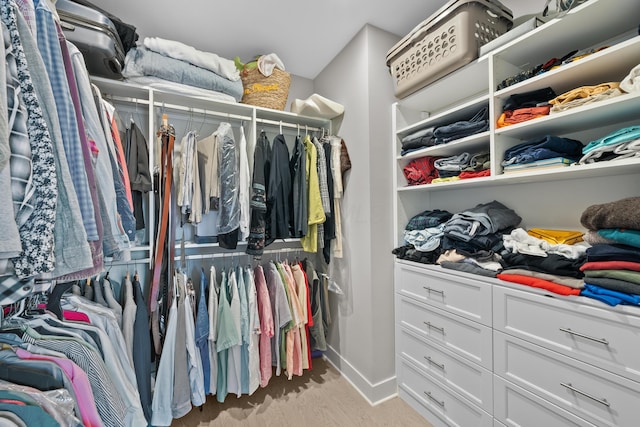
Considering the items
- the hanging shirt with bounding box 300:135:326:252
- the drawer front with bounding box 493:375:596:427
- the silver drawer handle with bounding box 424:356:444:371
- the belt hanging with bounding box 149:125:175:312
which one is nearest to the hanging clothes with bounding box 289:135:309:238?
the hanging shirt with bounding box 300:135:326:252

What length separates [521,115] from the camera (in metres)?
1.18

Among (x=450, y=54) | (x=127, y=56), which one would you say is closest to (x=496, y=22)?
(x=450, y=54)

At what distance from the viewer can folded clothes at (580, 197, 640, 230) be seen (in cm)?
86

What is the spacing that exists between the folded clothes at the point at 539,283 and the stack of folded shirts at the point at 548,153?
48 centimetres

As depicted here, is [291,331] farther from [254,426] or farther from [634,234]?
[634,234]

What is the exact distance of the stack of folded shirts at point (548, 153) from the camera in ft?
3.60

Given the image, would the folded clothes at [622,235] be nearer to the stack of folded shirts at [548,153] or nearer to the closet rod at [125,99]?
the stack of folded shirts at [548,153]

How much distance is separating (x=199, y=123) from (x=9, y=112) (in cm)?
167

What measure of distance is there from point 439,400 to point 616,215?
4.14 feet

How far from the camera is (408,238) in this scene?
1.75 m

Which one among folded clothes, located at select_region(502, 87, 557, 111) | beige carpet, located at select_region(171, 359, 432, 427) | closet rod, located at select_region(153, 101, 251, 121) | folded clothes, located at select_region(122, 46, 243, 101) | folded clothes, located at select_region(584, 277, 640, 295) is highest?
folded clothes, located at select_region(122, 46, 243, 101)

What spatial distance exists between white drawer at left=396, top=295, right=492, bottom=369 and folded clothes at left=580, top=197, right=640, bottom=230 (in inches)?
24.9

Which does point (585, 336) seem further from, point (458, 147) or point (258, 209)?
point (258, 209)

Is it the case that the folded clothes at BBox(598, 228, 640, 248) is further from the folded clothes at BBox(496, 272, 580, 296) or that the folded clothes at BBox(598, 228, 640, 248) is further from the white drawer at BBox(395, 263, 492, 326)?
the white drawer at BBox(395, 263, 492, 326)
